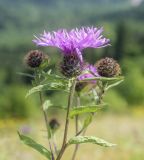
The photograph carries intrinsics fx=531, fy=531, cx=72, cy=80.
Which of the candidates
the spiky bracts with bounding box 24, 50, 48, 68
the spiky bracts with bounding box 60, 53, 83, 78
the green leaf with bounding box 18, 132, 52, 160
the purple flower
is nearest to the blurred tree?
the spiky bracts with bounding box 24, 50, 48, 68

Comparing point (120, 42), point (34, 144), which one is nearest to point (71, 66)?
point (34, 144)

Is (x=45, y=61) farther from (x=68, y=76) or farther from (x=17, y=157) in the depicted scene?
(x=17, y=157)

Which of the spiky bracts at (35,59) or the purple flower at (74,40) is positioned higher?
the purple flower at (74,40)

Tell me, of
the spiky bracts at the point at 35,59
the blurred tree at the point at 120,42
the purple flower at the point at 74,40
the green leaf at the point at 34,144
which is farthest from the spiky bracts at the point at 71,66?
the blurred tree at the point at 120,42

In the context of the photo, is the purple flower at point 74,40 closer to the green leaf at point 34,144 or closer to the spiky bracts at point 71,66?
the spiky bracts at point 71,66

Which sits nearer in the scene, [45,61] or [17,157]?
[45,61]

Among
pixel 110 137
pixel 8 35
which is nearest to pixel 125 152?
pixel 110 137

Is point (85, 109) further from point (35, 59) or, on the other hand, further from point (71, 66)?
point (35, 59)

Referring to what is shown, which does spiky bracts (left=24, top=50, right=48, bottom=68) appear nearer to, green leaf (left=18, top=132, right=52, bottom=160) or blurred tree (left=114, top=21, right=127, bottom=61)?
green leaf (left=18, top=132, right=52, bottom=160)

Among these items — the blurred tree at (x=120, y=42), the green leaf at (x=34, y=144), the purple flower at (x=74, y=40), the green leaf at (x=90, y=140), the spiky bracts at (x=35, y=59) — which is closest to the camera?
the purple flower at (x=74, y=40)
